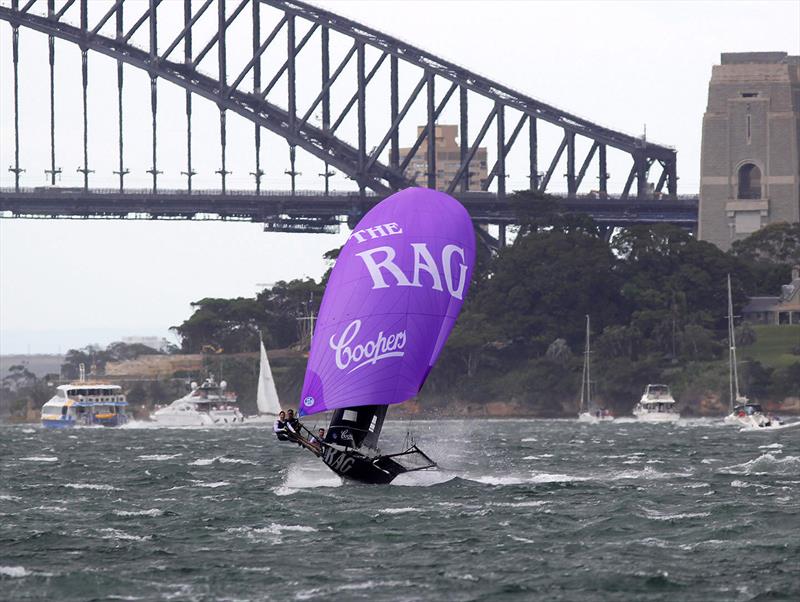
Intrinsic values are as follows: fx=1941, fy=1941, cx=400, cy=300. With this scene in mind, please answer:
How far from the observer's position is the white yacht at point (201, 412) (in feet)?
387

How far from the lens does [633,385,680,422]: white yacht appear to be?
116 m

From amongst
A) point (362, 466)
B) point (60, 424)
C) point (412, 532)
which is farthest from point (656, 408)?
point (412, 532)

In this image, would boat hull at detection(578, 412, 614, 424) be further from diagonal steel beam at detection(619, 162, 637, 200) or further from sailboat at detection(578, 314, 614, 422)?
diagonal steel beam at detection(619, 162, 637, 200)

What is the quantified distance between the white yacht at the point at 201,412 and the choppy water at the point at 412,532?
65395mm

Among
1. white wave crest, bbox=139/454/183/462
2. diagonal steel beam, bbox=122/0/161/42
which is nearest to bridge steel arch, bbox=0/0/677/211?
diagonal steel beam, bbox=122/0/161/42

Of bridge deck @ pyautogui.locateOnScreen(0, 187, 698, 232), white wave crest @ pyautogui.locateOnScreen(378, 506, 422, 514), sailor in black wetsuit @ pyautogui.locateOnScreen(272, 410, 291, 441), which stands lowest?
white wave crest @ pyautogui.locateOnScreen(378, 506, 422, 514)

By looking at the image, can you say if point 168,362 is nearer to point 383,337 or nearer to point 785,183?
point 785,183

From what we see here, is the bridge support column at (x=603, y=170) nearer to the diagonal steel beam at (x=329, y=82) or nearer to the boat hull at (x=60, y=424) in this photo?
the diagonal steel beam at (x=329, y=82)

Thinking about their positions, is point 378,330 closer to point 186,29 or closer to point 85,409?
point 85,409

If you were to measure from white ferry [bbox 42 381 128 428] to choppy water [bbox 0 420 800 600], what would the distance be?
6595cm

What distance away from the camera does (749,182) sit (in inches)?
5891

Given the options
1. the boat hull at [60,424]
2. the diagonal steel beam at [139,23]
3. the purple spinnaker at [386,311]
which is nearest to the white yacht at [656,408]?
the boat hull at [60,424]

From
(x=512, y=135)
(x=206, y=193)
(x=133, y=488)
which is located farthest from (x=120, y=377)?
(x=133, y=488)

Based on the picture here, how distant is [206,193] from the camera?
144 metres
